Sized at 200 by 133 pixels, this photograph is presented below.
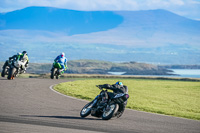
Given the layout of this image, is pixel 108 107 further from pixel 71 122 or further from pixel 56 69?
pixel 56 69

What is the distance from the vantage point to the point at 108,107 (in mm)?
13523

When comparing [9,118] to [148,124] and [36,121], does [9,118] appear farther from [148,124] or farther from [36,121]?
[148,124]

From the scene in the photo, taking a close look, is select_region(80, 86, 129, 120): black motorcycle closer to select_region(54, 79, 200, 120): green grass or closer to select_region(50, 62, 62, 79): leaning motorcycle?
select_region(54, 79, 200, 120): green grass

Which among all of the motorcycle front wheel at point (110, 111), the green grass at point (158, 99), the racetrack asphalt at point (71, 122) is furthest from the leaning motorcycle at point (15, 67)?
the motorcycle front wheel at point (110, 111)

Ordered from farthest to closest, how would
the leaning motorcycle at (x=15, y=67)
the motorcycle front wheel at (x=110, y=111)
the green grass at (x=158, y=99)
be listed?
the leaning motorcycle at (x=15, y=67) → the green grass at (x=158, y=99) → the motorcycle front wheel at (x=110, y=111)

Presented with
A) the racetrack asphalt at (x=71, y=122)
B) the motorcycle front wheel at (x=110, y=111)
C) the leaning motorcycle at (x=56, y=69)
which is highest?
the leaning motorcycle at (x=56, y=69)

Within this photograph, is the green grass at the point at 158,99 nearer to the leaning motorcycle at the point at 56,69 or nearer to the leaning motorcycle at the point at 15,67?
the leaning motorcycle at the point at 15,67

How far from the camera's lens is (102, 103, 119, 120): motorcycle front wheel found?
1323 cm

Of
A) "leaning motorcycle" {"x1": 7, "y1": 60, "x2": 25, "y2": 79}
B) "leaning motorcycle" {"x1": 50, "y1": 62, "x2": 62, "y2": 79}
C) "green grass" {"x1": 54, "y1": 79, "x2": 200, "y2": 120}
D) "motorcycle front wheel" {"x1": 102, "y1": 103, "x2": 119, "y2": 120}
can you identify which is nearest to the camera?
"motorcycle front wheel" {"x1": 102, "y1": 103, "x2": 119, "y2": 120}


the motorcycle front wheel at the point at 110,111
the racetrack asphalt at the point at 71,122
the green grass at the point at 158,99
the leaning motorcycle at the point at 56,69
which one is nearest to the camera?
the racetrack asphalt at the point at 71,122

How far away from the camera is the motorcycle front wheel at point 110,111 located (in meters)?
13.2

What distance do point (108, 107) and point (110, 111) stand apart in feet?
0.78

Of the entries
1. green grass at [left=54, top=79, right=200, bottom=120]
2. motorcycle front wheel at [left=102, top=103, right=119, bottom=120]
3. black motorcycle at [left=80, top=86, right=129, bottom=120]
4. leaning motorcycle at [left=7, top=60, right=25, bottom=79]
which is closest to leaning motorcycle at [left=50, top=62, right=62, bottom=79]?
leaning motorcycle at [left=7, top=60, right=25, bottom=79]

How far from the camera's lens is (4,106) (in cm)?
1564
